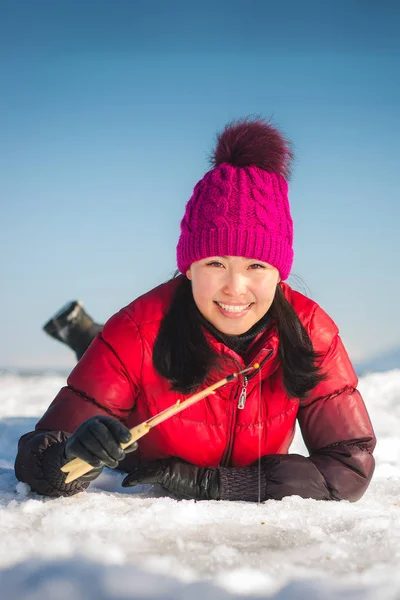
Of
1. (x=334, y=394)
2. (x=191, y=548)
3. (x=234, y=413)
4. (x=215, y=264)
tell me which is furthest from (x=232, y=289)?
(x=191, y=548)

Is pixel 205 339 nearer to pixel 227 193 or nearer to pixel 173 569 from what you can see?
pixel 227 193

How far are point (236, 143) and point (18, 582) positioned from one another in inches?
77.4

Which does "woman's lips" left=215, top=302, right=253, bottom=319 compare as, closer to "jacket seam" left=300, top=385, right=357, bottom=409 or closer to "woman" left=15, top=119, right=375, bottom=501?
"woman" left=15, top=119, right=375, bottom=501

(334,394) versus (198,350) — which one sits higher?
(198,350)

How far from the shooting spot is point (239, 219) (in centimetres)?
276

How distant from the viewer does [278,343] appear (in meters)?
2.92

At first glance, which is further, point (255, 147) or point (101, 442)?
point (255, 147)

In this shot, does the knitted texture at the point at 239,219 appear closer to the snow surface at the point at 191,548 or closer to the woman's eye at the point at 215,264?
the woman's eye at the point at 215,264

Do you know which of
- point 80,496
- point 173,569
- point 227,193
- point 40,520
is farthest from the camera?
point 227,193

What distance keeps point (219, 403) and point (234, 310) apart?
407 millimetres

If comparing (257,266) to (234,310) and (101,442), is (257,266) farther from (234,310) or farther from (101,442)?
(101,442)

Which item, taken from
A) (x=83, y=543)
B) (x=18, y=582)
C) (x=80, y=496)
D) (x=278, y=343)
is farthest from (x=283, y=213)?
(x=18, y=582)

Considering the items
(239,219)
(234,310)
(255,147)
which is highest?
(255,147)

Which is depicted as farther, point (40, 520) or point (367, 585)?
point (40, 520)
